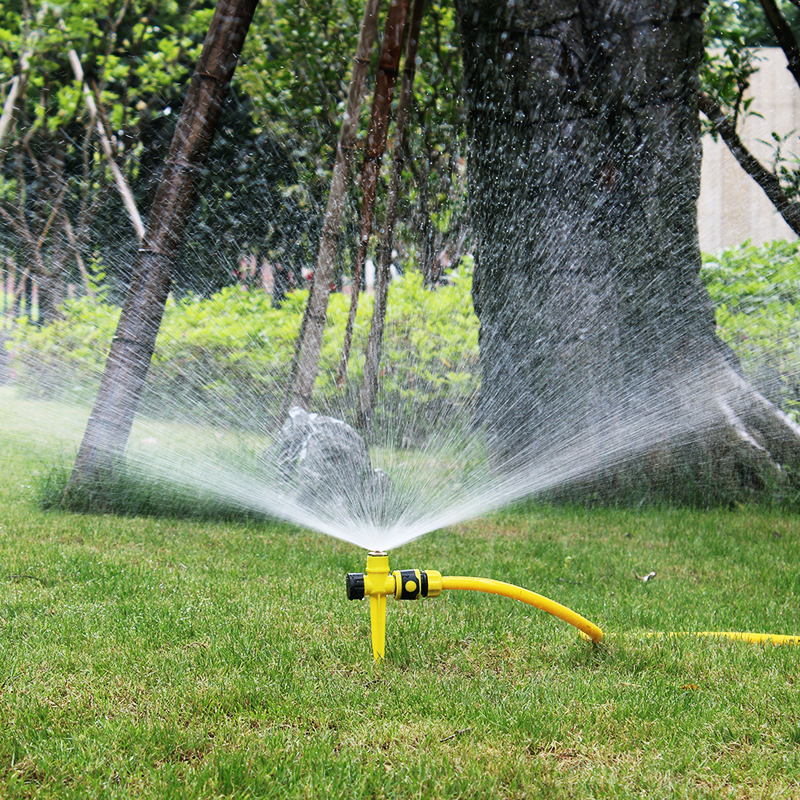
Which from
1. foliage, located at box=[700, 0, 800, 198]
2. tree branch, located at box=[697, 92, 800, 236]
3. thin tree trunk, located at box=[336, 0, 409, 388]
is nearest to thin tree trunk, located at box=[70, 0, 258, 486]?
thin tree trunk, located at box=[336, 0, 409, 388]

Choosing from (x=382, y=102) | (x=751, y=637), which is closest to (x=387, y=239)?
(x=382, y=102)

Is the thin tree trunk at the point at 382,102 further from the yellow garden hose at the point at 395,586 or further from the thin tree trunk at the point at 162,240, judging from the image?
the yellow garden hose at the point at 395,586

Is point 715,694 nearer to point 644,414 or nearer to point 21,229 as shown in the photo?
point 644,414

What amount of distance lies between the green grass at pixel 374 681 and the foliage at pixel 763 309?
3133 mm

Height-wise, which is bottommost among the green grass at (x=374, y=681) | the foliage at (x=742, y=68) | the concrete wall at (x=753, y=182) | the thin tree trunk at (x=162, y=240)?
the green grass at (x=374, y=681)

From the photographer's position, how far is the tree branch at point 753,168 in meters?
6.20

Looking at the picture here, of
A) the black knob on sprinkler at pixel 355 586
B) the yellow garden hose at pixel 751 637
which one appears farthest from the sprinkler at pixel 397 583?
the yellow garden hose at pixel 751 637

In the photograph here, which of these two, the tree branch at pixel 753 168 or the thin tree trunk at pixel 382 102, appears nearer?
the thin tree trunk at pixel 382 102

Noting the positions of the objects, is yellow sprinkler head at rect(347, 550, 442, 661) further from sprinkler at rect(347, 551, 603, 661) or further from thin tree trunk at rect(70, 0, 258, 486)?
thin tree trunk at rect(70, 0, 258, 486)

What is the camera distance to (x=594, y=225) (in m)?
6.03

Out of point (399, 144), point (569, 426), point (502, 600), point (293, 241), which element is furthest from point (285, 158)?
point (502, 600)

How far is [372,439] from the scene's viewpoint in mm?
6246

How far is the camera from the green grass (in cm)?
170

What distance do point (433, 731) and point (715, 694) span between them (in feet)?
2.90
